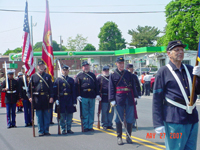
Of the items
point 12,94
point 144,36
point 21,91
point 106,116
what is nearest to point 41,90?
point 21,91

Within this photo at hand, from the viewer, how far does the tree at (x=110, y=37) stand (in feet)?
279

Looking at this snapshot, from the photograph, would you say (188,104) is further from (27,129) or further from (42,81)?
(27,129)

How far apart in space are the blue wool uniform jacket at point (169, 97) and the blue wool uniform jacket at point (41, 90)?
499cm

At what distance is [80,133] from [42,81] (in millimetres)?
1990

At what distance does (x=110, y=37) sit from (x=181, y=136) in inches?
3288

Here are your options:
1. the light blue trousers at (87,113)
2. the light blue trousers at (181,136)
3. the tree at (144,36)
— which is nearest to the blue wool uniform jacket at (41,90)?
the light blue trousers at (87,113)

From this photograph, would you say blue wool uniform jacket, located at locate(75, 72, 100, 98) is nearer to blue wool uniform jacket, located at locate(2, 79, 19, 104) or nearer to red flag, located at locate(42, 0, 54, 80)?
red flag, located at locate(42, 0, 54, 80)

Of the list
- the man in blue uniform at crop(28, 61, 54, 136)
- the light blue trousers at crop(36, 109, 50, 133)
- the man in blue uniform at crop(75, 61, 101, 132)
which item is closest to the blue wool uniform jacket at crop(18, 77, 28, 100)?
the man in blue uniform at crop(28, 61, 54, 136)

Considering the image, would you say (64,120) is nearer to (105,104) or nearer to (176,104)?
(105,104)

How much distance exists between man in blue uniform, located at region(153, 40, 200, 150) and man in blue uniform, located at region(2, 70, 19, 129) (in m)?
7.05

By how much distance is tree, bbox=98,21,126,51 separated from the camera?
8506cm

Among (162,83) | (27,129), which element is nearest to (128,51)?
(27,129)

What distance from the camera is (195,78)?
3.81 metres

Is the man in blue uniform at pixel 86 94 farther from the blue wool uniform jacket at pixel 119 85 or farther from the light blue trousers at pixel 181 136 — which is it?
the light blue trousers at pixel 181 136
